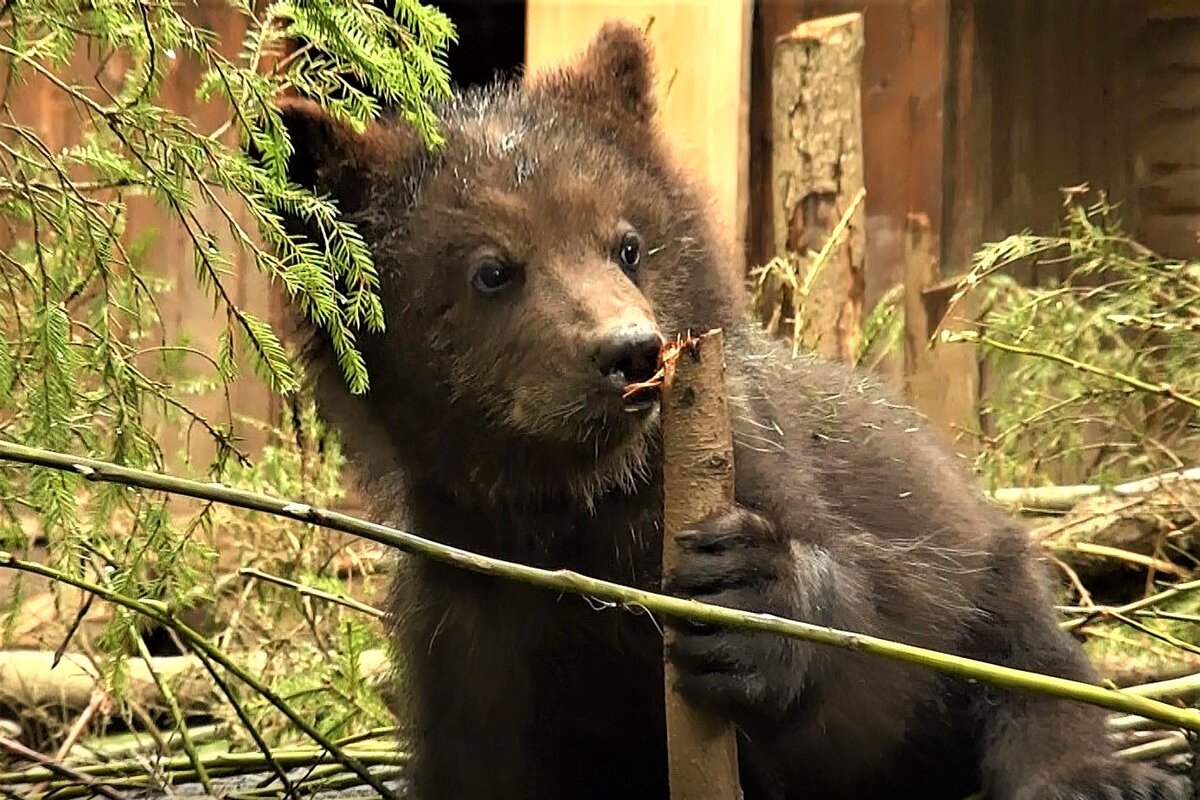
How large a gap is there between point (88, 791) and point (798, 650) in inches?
62.5

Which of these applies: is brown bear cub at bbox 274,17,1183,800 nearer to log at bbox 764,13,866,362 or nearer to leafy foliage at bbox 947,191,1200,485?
leafy foliage at bbox 947,191,1200,485

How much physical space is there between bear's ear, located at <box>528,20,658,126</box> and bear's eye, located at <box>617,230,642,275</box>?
0.31 m

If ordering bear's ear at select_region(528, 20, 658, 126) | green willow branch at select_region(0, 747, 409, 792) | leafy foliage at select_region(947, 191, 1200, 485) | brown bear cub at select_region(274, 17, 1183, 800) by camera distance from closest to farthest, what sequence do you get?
brown bear cub at select_region(274, 17, 1183, 800)
bear's ear at select_region(528, 20, 658, 126)
green willow branch at select_region(0, 747, 409, 792)
leafy foliage at select_region(947, 191, 1200, 485)

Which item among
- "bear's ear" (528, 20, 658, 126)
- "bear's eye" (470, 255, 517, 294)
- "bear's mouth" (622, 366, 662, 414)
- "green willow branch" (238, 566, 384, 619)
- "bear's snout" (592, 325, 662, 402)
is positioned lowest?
"green willow branch" (238, 566, 384, 619)

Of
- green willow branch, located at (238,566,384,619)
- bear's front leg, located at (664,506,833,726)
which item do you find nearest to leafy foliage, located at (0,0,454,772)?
green willow branch, located at (238,566,384,619)

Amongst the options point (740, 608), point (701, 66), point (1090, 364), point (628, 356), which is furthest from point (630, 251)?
point (701, 66)

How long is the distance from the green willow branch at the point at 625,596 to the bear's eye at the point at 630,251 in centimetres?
94

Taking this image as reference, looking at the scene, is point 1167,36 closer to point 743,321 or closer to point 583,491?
point 743,321

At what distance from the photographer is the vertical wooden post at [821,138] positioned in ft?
17.1

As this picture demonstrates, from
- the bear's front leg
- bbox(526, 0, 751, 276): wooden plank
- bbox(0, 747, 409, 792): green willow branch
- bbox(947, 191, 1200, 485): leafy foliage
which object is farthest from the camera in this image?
bbox(526, 0, 751, 276): wooden plank

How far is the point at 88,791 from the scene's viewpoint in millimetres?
3088

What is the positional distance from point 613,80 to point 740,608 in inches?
46.6

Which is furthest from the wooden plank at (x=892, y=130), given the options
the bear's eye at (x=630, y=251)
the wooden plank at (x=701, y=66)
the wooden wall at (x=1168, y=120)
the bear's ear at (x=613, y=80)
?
the bear's eye at (x=630, y=251)

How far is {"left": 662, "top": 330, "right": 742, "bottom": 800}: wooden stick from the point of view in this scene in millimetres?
1937
